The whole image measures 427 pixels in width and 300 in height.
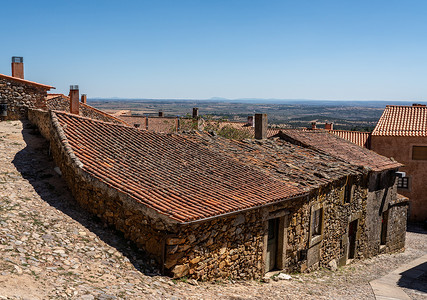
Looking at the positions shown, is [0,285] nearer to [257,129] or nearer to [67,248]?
[67,248]

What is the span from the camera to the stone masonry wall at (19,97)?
16547mm

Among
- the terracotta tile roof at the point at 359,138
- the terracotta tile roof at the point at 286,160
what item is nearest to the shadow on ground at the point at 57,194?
the terracotta tile roof at the point at 286,160

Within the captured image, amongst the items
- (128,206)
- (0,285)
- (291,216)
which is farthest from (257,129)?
(0,285)

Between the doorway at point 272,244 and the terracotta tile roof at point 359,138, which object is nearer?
the doorway at point 272,244

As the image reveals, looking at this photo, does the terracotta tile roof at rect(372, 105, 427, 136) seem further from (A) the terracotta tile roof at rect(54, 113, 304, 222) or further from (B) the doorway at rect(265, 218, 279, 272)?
(B) the doorway at rect(265, 218, 279, 272)

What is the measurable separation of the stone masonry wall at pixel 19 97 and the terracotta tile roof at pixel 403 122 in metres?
23.3

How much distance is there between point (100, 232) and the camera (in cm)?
914

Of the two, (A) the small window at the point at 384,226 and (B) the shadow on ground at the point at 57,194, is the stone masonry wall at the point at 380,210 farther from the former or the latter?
(B) the shadow on ground at the point at 57,194

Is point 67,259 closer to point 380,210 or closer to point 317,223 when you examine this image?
point 317,223

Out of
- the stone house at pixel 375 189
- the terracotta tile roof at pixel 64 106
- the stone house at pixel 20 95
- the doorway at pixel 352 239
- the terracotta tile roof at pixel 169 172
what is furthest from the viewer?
the terracotta tile roof at pixel 64 106

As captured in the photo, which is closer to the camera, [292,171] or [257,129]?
[292,171]

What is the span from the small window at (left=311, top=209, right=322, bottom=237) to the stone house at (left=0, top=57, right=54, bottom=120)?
11912 millimetres

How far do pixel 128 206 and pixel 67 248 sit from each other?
1515 millimetres

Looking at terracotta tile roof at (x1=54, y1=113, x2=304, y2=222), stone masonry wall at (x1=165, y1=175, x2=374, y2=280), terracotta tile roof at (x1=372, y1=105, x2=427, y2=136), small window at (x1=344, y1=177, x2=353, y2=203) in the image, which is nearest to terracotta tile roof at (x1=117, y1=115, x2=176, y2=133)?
terracotta tile roof at (x1=372, y1=105, x2=427, y2=136)
